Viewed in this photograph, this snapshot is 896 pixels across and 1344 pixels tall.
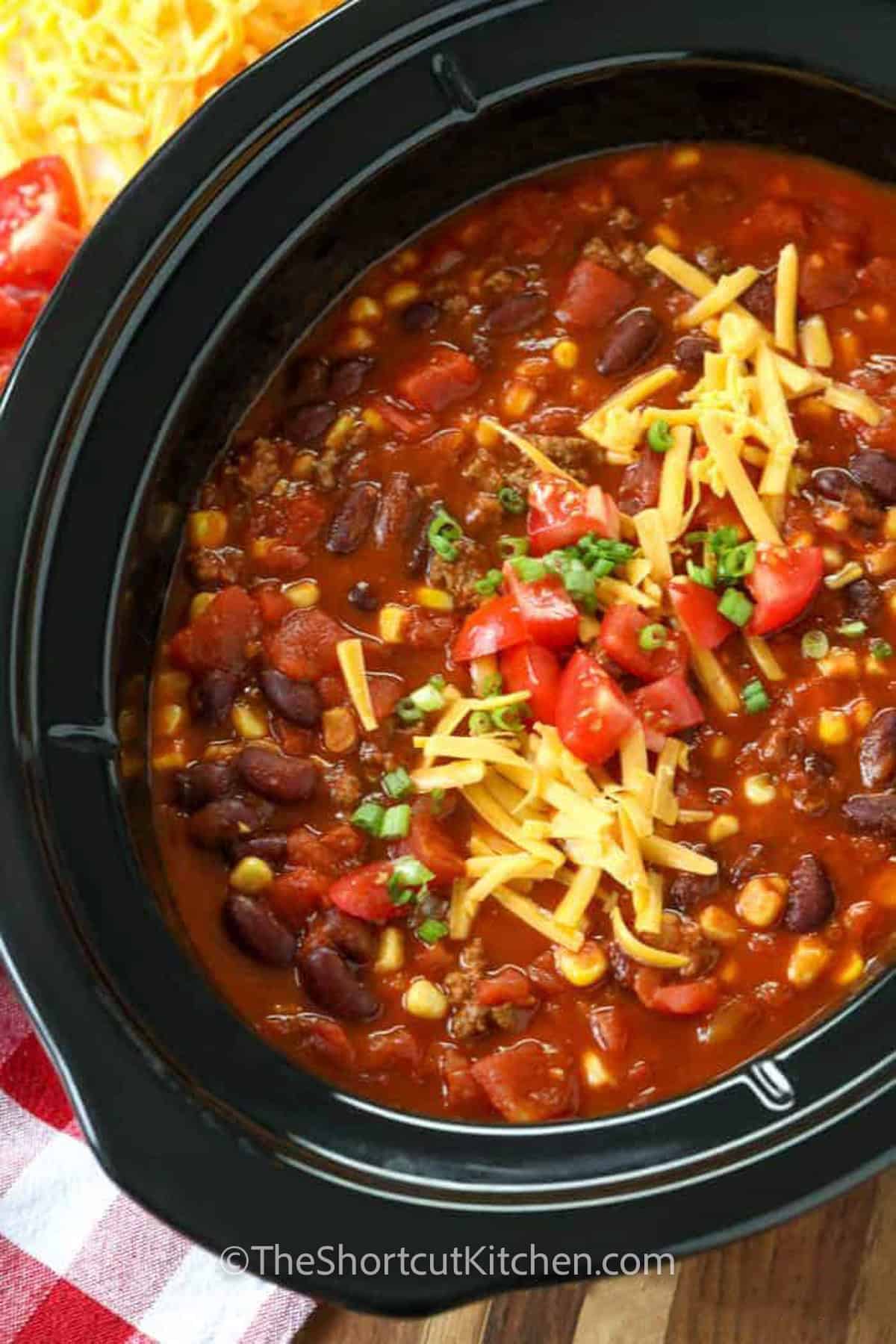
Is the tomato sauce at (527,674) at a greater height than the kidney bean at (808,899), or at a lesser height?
greater

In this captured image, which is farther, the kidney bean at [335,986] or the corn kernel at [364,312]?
the corn kernel at [364,312]

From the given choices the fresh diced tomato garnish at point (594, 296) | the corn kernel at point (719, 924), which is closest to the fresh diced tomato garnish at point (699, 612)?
the corn kernel at point (719, 924)

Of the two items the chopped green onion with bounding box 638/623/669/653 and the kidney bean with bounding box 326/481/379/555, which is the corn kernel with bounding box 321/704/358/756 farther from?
the chopped green onion with bounding box 638/623/669/653

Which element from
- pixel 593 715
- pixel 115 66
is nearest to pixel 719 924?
pixel 593 715

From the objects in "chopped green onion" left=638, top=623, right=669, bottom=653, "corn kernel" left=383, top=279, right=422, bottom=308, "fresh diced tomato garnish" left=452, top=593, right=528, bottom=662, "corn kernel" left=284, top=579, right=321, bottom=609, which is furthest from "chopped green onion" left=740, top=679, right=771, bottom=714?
"corn kernel" left=383, top=279, right=422, bottom=308

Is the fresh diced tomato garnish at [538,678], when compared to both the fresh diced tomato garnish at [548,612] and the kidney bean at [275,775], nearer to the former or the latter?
the fresh diced tomato garnish at [548,612]
